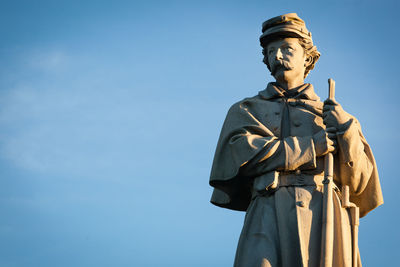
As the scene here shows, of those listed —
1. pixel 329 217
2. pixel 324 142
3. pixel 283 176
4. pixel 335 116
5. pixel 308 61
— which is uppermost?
pixel 308 61

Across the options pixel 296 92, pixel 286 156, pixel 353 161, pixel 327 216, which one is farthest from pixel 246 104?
pixel 327 216

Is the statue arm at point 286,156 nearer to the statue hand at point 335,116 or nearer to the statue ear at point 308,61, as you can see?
the statue hand at point 335,116

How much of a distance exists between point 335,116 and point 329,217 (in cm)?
184

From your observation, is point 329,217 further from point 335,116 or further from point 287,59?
point 287,59

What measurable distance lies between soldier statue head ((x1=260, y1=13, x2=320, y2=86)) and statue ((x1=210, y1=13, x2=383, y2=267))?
18mm

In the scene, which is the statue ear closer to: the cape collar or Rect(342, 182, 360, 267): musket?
the cape collar

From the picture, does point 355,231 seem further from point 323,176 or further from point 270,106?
point 270,106

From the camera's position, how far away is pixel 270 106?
14445mm

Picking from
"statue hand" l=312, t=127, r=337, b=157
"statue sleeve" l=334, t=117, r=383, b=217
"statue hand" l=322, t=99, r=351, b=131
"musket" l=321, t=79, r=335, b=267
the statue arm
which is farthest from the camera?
"statue hand" l=322, t=99, r=351, b=131

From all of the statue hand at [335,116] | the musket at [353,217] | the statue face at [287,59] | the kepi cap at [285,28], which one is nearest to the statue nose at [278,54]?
the statue face at [287,59]

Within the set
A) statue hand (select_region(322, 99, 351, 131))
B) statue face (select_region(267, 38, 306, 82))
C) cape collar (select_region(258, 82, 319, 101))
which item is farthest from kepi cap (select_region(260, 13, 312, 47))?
statue hand (select_region(322, 99, 351, 131))

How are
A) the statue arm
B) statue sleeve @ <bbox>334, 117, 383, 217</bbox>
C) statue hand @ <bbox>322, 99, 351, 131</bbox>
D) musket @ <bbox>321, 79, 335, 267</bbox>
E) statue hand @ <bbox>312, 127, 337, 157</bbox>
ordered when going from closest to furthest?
musket @ <bbox>321, 79, 335, 267</bbox> < the statue arm < statue hand @ <bbox>312, 127, 337, 157</bbox> < statue sleeve @ <bbox>334, 117, 383, 217</bbox> < statue hand @ <bbox>322, 99, 351, 131</bbox>

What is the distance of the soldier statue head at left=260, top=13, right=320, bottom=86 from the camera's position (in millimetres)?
14617

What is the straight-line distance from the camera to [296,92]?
14.6 meters
